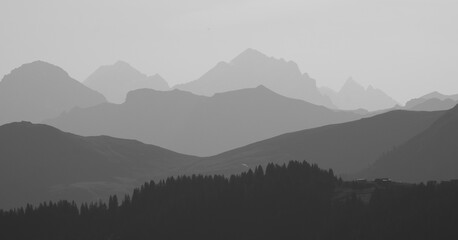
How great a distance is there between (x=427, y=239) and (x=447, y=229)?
5247 millimetres

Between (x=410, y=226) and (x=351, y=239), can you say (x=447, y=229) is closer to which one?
(x=410, y=226)

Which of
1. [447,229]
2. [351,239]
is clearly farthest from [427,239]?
[351,239]

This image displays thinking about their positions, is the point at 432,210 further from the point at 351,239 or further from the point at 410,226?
the point at 351,239

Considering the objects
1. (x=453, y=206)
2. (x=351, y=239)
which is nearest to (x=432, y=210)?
(x=453, y=206)

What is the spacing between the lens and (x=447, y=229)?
19200cm

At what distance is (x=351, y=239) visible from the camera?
199m

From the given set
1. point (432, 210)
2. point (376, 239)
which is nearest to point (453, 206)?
point (432, 210)

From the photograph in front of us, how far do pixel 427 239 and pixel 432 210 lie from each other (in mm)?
10193

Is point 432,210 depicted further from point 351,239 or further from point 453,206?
point 351,239

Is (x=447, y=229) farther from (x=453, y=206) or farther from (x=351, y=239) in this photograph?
(x=351, y=239)

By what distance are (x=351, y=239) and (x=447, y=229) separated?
72.7 feet

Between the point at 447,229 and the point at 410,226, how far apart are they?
351 inches

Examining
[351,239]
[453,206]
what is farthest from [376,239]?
[453,206]
